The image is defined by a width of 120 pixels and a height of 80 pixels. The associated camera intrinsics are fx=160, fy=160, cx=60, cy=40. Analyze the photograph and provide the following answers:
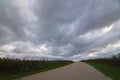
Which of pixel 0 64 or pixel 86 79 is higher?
pixel 0 64

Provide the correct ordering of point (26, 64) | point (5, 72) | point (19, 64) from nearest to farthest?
point (5, 72) → point (19, 64) → point (26, 64)

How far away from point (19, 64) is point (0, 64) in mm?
3267

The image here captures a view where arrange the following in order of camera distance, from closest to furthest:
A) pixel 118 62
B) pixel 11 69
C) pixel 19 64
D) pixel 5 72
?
pixel 5 72 < pixel 11 69 < pixel 19 64 < pixel 118 62

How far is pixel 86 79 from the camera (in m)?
11.8

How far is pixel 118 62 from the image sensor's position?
2838 cm

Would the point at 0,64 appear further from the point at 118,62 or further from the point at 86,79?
the point at 118,62

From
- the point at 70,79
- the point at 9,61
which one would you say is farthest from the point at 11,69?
the point at 70,79

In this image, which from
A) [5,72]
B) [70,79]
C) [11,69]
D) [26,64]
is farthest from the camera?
[26,64]

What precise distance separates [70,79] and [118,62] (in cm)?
1923

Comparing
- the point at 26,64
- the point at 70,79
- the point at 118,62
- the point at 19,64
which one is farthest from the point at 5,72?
the point at 118,62

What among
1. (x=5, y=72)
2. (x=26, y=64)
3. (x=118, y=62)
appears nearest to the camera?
(x=5, y=72)

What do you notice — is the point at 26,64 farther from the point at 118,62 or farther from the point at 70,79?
the point at 118,62

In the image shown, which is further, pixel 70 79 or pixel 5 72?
pixel 5 72

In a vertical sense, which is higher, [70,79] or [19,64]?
[19,64]
